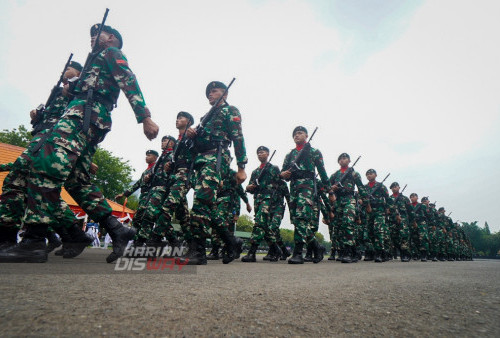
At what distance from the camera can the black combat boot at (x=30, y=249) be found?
2.29m

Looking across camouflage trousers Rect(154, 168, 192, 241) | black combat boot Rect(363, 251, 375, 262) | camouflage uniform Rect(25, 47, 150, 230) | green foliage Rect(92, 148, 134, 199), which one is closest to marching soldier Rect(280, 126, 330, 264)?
camouflage trousers Rect(154, 168, 192, 241)

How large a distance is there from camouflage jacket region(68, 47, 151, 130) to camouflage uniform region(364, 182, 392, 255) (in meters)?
6.85

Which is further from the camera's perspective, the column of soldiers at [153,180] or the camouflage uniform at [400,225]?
the camouflage uniform at [400,225]

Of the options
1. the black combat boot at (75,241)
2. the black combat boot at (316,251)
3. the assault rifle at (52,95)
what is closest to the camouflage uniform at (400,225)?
the black combat boot at (316,251)

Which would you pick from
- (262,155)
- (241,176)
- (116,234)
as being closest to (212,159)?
(241,176)

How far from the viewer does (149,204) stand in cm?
461

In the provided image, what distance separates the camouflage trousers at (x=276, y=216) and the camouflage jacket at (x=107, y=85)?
390 centimetres

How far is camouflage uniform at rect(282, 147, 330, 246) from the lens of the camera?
4.91 m

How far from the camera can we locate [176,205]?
415 cm

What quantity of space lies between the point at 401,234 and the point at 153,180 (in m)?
8.36

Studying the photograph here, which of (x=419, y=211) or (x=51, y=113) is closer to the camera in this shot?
(x=51, y=113)

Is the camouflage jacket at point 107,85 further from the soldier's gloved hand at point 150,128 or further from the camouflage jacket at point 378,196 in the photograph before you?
the camouflage jacket at point 378,196

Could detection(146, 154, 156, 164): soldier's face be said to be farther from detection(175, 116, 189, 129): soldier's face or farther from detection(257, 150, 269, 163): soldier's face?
detection(257, 150, 269, 163): soldier's face

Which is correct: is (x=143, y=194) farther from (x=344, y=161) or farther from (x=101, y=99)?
(x=344, y=161)
